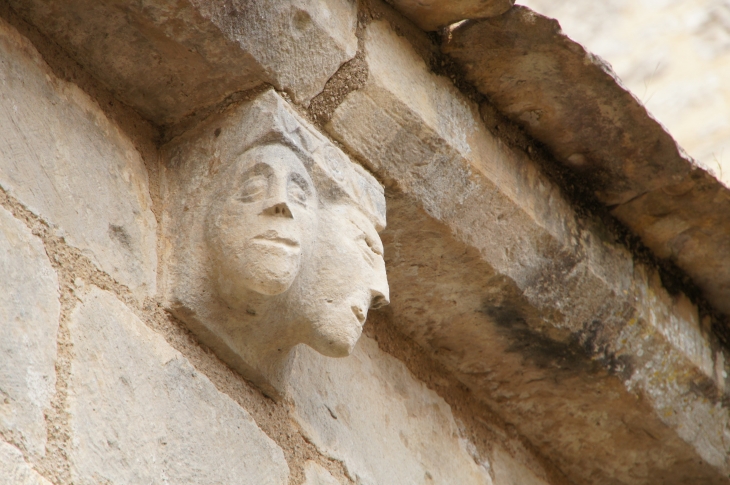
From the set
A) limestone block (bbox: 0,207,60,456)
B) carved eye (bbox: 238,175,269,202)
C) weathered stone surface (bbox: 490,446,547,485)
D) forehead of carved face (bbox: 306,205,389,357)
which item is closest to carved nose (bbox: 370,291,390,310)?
forehead of carved face (bbox: 306,205,389,357)

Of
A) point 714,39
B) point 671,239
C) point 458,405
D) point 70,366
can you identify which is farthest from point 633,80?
point 70,366

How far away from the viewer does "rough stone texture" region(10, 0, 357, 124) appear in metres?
1.79

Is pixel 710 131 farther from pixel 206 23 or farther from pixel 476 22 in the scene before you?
pixel 206 23

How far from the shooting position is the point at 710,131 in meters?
3.57

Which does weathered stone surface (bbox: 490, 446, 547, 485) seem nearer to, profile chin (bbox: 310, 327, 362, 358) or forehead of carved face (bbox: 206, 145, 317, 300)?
profile chin (bbox: 310, 327, 362, 358)

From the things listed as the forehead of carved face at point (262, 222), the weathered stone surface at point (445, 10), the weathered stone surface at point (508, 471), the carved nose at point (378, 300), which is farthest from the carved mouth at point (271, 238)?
the weathered stone surface at point (508, 471)

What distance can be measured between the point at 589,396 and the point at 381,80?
42.5 inches

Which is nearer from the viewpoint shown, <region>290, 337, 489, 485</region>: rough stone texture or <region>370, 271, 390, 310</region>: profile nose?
<region>370, 271, 390, 310</region>: profile nose

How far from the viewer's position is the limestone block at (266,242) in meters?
1.72

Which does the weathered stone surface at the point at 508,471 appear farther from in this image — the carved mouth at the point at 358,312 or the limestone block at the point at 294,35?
the limestone block at the point at 294,35

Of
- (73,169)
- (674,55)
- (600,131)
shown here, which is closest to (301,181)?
(73,169)

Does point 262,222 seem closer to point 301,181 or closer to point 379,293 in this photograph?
point 301,181

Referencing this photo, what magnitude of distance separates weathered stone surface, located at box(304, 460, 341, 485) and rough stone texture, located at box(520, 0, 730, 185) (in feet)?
6.60

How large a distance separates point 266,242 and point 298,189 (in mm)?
148
